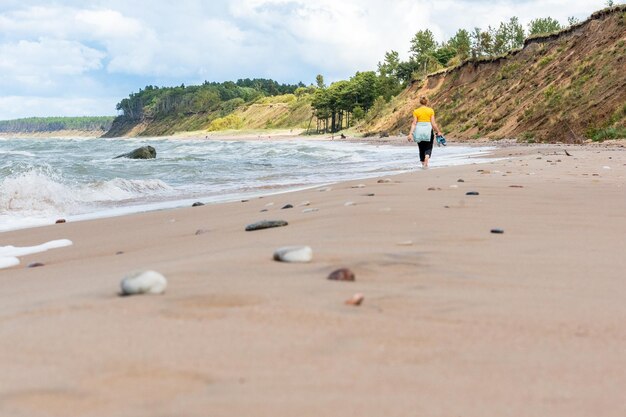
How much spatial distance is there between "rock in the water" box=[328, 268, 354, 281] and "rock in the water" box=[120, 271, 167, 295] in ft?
2.02

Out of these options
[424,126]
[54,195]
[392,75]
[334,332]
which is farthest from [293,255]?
[392,75]

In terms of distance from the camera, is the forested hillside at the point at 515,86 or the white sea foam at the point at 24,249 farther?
the forested hillside at the point at 515,86

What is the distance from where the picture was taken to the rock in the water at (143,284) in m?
2.28

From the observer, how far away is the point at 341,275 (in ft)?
8.21

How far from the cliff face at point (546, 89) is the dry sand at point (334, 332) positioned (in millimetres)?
22794

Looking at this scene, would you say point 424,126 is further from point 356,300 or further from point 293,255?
point 356,300

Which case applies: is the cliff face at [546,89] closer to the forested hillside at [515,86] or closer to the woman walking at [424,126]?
the forested hillside at [515,86]

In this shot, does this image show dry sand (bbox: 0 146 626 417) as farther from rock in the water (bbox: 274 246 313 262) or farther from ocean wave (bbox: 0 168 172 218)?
ocean wave (bbox: 0 168 172 218)

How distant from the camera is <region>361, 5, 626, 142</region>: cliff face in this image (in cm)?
2727

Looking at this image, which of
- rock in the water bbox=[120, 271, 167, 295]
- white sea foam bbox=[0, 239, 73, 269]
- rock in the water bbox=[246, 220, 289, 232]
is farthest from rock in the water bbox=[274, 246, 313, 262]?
white sea foam bbox=[0, 239, 73, 269]

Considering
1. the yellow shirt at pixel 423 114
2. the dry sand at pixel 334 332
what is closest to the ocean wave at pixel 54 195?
the yellow shirt at pixel 423 114

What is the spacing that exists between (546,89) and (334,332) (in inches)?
1585

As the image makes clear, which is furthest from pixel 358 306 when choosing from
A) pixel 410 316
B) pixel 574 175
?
pixel 574 175

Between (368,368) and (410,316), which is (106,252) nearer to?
A: (410,316)
